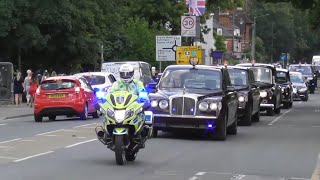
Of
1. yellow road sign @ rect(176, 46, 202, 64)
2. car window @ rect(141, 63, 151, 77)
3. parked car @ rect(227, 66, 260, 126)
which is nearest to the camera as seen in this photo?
parked car @ rect(227, 66, 260, 126)

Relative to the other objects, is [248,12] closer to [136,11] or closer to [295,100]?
[136,11]

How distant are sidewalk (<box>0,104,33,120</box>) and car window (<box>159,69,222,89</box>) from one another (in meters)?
11.8

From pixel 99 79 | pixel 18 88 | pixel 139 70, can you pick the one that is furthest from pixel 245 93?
pixel 18 88

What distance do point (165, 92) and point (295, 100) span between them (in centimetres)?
2864

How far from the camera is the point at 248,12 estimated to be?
155 meters

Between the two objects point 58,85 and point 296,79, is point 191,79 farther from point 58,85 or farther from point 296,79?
point 296,79

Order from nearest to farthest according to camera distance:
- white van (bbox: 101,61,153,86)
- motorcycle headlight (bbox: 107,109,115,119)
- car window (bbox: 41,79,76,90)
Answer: motorcycle headlight (bbox: 107,109,115,119) → car window (bbox: 41,79,76,90) → white van (bbox: 101,61,153,86)

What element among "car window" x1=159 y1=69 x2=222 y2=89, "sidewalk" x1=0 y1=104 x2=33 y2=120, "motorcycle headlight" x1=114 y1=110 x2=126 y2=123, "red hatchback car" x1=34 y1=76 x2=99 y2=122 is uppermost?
"car window" x1=159 y1=69 x2=222 y2=89

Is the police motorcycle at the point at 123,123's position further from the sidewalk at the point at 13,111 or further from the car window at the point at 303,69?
the car window at the point at 303,69

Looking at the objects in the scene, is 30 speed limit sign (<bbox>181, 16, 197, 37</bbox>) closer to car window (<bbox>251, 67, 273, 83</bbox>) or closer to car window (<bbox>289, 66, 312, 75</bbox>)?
car window (<bbox>251, 67, 273, 83</bbox>)

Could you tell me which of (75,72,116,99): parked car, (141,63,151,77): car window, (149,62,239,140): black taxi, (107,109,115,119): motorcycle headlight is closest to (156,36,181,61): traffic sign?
(141,63,151,77): car window

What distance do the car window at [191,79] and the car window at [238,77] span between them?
16.9ft

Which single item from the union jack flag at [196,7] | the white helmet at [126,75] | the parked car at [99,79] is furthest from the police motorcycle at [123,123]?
the union jack flag at [196,7]

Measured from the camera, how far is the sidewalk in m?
29.3
